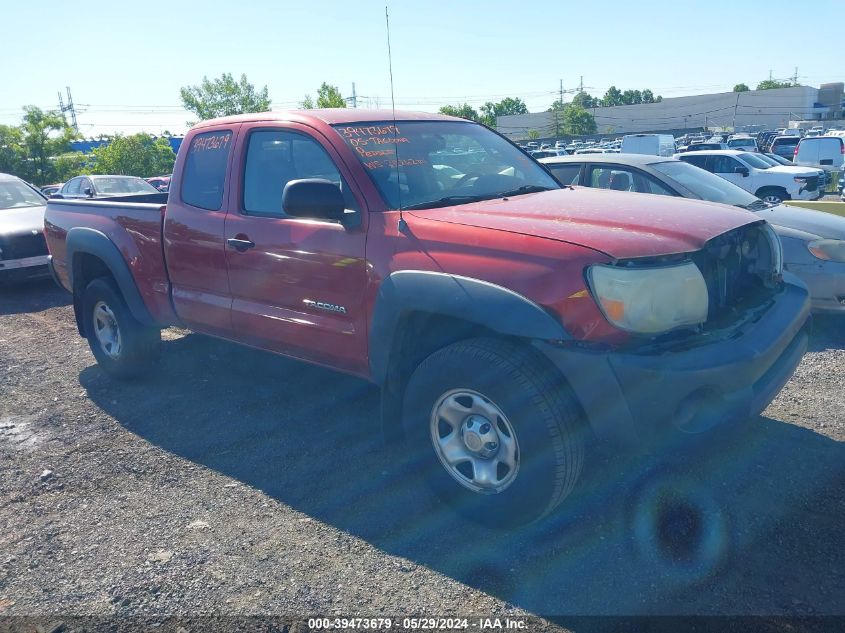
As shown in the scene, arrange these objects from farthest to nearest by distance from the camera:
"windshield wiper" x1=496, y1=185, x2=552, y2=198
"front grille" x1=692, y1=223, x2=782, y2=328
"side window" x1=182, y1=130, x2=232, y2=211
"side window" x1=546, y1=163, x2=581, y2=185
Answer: "side window" x1=546, y1=163, x2=581, y2=185 → "side window" x1=182, y1=130, x2=232, y2=211 → "windshield wiper" x1=496, y1=185, x2=552, y2=198 → "front grille" x1=692, y1=223, x2=782, y2=328

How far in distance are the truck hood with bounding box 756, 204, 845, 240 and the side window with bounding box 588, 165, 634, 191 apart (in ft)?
3.99

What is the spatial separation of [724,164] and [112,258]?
38.5ft

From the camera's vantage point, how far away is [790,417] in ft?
14.1

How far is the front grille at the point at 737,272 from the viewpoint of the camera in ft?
10.4

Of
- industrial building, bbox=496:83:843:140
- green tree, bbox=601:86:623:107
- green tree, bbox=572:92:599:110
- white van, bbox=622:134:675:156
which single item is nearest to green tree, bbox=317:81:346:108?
white van, bbox=622:134:675:156

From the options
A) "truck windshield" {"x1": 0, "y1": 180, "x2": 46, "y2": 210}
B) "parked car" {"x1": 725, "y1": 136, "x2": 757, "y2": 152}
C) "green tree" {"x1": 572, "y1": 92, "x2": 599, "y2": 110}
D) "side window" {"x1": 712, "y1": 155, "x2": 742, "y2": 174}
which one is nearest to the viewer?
"truck windshield" {"x1": 0, "y1": 180, "x2": 46, "y2": 210}

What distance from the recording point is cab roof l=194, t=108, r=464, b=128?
4062mm

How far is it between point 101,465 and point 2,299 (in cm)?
648

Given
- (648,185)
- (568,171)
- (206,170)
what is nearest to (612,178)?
(648,185)

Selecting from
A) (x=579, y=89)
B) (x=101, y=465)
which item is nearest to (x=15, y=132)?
(x=101, y=465)

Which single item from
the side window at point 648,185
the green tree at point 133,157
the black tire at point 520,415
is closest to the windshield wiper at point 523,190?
the black tire at point 520,415

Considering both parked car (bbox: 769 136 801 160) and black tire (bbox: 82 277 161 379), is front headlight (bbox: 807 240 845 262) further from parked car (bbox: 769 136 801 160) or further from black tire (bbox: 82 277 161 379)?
parked car (bbox: 769 136 801 160)

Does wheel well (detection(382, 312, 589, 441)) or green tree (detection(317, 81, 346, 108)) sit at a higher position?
Result: green tree (detection(317, 81, 346, 108))

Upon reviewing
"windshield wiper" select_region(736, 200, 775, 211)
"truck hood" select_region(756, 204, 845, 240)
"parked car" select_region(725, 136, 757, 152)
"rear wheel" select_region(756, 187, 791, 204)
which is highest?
"windshield wiper" select_region(736, 200, 775, 211)
